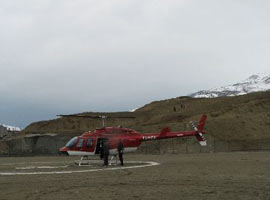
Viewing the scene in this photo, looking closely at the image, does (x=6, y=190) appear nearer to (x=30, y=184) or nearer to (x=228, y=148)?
(x=30, y=184)

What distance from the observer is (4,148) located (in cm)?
6838

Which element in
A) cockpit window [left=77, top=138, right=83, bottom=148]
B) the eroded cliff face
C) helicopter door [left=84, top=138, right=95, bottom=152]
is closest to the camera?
helicopter door [left=84, top=138, right=95, bottom=152]

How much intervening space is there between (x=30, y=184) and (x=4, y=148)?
5528cm

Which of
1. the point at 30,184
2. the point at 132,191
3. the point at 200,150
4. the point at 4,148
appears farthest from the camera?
the point at 4,148

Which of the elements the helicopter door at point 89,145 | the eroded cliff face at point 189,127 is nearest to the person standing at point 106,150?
the helicopter door at point 89,145

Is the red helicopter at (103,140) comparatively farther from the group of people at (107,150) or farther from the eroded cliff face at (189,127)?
the eroded cliff face at (189,127)

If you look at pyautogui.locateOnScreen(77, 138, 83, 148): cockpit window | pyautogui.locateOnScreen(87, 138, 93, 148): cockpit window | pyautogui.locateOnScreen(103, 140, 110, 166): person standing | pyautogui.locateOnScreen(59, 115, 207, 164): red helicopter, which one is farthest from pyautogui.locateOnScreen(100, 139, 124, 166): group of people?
pyautogui.locateOnScreen(77, 138, 83, 148): cockpit window

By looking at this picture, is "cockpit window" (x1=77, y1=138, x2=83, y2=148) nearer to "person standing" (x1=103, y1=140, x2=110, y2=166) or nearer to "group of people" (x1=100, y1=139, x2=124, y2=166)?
"group of people" (x1=100, y1=139, x2=124, y2=166)

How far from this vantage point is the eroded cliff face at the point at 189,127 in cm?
6144

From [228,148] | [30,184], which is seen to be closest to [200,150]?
[228,148]

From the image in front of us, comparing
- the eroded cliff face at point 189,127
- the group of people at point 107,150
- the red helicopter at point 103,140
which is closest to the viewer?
the group of people at point 107,150

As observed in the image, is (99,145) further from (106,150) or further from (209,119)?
(209,119)

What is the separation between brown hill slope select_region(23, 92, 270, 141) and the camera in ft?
230

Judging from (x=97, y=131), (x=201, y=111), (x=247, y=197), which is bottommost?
(x=247, y=197)
